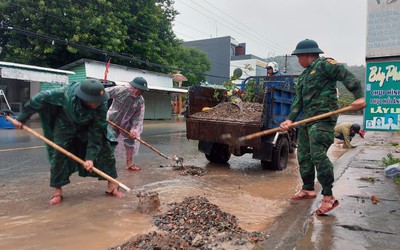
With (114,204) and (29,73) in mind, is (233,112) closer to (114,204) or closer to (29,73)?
(114,204)

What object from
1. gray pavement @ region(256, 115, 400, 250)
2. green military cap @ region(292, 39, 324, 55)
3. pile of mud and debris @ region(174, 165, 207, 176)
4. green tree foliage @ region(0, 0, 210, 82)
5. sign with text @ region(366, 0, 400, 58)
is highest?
green tree foliage @ region(0, 0, 210, 82)

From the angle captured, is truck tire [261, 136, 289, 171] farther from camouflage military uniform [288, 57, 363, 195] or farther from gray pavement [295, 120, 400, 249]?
camouflage military uniform [288, 57, 363, 195]

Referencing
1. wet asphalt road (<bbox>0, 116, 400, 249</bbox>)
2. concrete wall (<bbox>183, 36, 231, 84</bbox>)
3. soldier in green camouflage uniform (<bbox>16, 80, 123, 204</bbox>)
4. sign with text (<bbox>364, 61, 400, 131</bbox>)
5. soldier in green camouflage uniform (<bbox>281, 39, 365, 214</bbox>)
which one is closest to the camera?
wet asphalt road (<bbox>0, 116, 400, 249</bbox>)

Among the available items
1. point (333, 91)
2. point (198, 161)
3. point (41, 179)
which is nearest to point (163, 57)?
point (198, 161)

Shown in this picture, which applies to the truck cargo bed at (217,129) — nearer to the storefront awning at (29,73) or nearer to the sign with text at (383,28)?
the sign with text at (383,28)

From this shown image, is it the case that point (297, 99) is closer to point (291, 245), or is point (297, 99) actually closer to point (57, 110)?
point (291, 245)

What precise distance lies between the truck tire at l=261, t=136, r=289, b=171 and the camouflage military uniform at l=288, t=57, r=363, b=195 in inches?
93.4

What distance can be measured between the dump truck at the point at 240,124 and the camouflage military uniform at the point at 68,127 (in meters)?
2.53

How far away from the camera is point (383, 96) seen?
190 inches

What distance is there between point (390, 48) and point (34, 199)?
528 centimetres

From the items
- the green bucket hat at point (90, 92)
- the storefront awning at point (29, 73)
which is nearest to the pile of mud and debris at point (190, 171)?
the green bucket hat at point (90, 92)

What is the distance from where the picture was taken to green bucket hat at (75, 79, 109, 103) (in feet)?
12.8

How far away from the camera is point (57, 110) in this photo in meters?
4.32

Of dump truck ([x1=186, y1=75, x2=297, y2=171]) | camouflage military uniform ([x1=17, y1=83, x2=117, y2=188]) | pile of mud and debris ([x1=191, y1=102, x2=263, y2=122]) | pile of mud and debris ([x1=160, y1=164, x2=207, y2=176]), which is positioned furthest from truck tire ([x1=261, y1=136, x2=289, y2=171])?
camouflage military uniform ([x1=17, y1=83, x2=117, y2=188])
